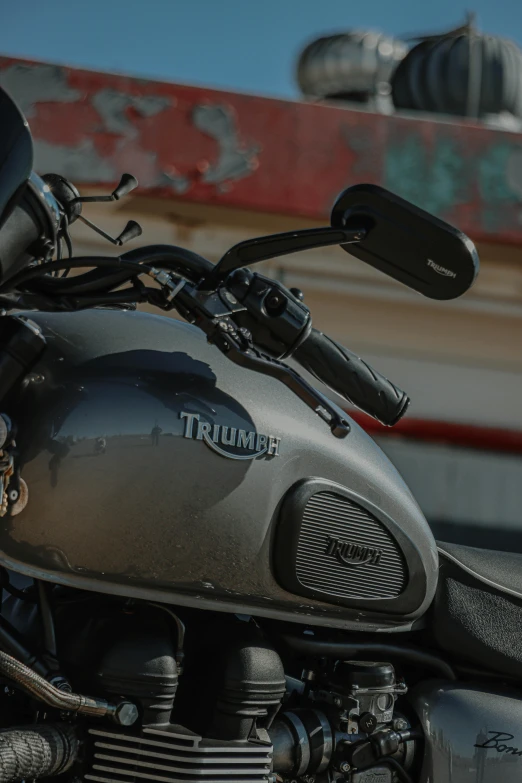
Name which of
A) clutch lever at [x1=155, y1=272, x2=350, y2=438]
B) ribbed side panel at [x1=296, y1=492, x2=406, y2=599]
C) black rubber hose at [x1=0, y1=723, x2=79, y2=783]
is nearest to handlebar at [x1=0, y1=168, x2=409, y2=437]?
clutch lever at [x1=155, y1=272, x2=350, y2=438]

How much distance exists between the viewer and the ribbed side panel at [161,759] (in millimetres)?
1200

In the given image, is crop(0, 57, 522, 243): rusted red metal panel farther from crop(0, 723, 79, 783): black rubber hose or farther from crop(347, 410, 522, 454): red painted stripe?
crop(0, 723, 79, 783): black rubber hose

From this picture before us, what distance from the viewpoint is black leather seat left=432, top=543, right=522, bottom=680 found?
1.48 meters

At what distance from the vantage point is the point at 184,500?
3.93 ft

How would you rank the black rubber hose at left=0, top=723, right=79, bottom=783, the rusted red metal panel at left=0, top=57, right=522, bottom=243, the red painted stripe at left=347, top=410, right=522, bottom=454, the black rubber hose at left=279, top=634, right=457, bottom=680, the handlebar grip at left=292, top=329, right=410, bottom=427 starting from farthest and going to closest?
1. the red painted stripe at left=347, top=410, right=522, bottom=454
2. the rusted red metal panel at left=0, top=57, right=522, bottom=243
3. the black rubber hose at left=279, top=634, right=457, bottom=680
4. the handlebar grip at left=292, top=329, right=410, bottom=427
5. the black rubber hose at left=0, top=723, right=79, bottom=783

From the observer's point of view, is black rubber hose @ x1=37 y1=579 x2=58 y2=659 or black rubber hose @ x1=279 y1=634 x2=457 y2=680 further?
black rubber hose @ x1=279 y1=634 x2=457 y2=680

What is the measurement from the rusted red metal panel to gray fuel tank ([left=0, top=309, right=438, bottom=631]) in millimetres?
3323

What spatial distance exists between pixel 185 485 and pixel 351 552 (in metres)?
0.27

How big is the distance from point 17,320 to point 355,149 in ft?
12.0

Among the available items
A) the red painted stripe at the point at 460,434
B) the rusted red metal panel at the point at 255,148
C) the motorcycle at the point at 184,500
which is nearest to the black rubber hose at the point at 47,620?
the motorcycle at the point at 184,500

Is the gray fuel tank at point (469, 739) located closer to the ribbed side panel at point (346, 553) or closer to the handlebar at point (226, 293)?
the ribbed side panel at point (346, 553)

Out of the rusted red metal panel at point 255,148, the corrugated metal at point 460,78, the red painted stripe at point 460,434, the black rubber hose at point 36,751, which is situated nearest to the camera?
the black rubber hose at point 36,751

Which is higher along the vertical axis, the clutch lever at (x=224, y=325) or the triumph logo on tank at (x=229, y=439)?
the clutch lever at (x=224, y=325)

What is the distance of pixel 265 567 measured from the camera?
49.3 inches
